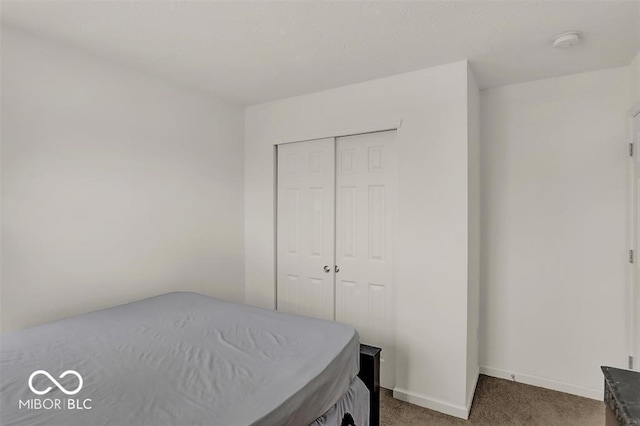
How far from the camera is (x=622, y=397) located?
0.97 m

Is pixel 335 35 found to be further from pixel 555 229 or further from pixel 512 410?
pixel 512 410

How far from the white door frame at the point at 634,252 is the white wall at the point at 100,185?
3243 millimetres

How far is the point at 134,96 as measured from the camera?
2574 millimetres

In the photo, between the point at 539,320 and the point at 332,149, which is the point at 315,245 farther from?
the point at 539,320

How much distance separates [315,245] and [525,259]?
5.84ft

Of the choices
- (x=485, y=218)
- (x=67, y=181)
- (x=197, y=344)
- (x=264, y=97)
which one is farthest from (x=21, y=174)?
(x=485, y=218)

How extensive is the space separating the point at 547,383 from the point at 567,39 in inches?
99.3

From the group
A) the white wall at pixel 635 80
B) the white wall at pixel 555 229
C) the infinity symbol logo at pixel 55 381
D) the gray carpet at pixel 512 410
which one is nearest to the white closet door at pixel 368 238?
the gray carpet at pixel 512 410

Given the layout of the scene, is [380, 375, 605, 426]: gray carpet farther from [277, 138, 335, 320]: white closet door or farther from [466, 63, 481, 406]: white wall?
[277, 138, 335, 320]: white closet door

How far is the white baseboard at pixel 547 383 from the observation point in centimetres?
257

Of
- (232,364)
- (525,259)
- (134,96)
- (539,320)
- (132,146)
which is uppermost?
(134,96)

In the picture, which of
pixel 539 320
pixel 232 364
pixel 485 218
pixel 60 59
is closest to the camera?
pixel 232 364

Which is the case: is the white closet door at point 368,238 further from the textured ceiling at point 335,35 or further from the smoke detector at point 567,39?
the smoke detector at point 567,39

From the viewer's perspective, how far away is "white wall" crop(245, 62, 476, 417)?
2.38m
